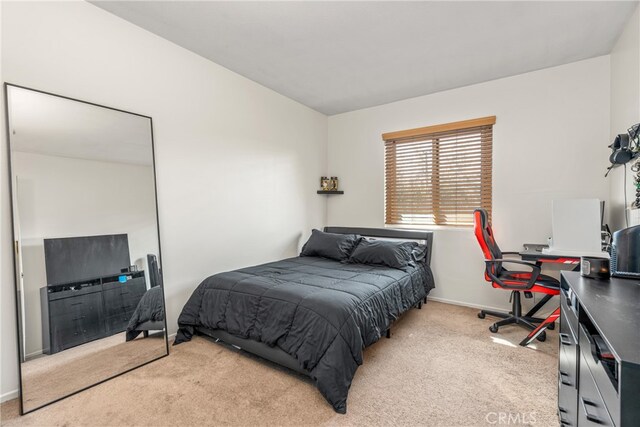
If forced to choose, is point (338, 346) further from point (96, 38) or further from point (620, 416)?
point (96, 38)

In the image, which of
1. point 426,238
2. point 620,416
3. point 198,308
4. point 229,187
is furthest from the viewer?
point 426,238

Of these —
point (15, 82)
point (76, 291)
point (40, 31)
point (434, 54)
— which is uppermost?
point (434, 54)

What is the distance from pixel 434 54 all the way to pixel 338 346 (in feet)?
8.87

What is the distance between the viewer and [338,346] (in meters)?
1.80

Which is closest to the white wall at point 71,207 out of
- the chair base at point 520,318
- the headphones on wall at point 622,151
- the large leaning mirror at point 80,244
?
the large leaning mirror at point 80,244

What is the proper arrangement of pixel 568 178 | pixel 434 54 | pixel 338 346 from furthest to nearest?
pixel 568 178 < pixel 434 54 < pixel 338 346

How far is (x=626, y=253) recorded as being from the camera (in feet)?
4.92

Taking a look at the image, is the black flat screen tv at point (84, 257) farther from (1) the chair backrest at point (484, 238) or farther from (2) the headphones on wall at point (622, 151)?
(2) the headphones on wall at point (622, 151)

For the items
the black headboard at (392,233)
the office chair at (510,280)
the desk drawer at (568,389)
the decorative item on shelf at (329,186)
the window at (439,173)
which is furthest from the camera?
the decorative item on shelf at (329,186)

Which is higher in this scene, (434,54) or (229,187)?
(434,54)

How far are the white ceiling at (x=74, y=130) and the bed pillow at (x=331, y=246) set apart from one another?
204 cm

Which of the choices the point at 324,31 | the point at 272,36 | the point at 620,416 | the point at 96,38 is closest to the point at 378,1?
the point at 324,31

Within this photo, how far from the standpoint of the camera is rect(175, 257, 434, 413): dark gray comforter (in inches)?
71.8

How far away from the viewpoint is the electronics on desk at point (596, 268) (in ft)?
4.97
